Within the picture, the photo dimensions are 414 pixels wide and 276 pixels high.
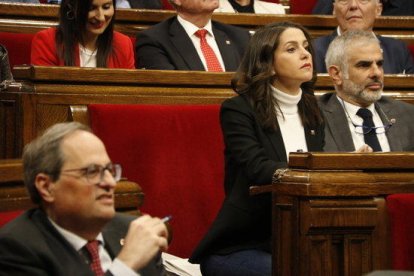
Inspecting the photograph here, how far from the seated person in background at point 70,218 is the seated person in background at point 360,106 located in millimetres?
707

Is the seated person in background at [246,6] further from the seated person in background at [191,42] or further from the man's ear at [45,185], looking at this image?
the man's ear at [45,185]

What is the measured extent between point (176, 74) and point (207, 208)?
0.25m

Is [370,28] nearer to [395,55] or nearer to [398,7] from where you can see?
[395,55]

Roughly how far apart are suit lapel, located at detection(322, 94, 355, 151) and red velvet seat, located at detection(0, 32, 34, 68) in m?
0.74

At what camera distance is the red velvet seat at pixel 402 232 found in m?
1.25

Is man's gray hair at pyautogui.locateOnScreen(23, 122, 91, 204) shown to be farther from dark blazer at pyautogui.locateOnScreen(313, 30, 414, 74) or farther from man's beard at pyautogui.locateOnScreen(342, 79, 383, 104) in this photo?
dark blazer at pyautogui.locateOnScreen(313, 30, 414, 74)

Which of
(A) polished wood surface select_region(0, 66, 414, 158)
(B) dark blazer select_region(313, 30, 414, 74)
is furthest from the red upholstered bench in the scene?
(B) dark blazer select_region(313, 30, 414, 74)

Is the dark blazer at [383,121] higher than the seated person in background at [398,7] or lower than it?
lower

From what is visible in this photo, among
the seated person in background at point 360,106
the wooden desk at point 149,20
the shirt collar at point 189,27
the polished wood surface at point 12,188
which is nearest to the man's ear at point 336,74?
the seated person in background at point 360,106

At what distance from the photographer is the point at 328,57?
1.85 m

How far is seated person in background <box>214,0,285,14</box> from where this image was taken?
266 centimetres

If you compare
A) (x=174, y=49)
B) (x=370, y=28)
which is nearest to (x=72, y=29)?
(x=174, y=49)

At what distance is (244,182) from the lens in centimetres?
152

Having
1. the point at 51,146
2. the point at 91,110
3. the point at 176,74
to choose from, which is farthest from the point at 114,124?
the point at 51,146
